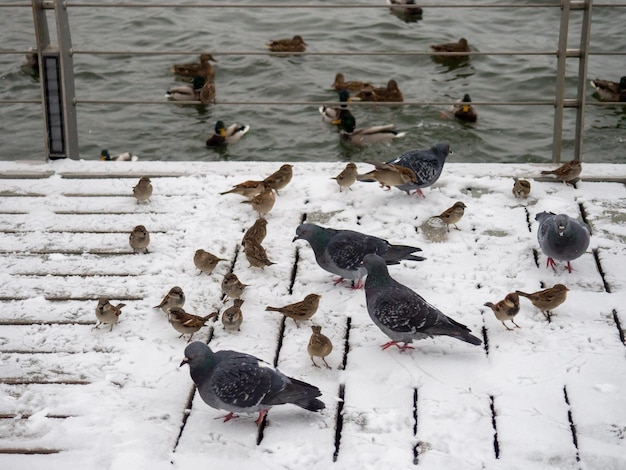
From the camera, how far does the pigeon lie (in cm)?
685

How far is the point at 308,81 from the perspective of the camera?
649 inches

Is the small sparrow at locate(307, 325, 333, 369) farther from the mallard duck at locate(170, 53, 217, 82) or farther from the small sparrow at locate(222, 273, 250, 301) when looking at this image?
the mallard duck at locate(170, 53, 217, 82)

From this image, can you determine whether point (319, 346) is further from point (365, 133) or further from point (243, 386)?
point (365, 133)

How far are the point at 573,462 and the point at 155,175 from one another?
12.8 ft

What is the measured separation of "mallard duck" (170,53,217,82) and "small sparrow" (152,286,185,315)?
11.0 metres

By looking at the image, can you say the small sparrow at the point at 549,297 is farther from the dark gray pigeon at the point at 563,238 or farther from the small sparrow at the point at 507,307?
the dark gray pigeon at the point at 563,238

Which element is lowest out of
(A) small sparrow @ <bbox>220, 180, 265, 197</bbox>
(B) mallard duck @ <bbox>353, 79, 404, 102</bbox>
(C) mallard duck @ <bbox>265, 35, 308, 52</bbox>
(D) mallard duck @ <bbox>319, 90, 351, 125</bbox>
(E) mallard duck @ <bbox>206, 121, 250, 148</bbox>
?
(E) mallard duck @ <bbox>206, 121, 250, 148</bbox>

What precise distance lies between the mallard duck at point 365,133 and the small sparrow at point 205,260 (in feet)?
28.1

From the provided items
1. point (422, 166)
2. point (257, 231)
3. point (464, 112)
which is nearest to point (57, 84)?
point (257, 231)

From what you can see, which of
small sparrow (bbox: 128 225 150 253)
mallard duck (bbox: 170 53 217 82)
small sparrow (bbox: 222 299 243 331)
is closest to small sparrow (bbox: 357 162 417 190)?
small sparrow (bbox: 128 225 150 253)

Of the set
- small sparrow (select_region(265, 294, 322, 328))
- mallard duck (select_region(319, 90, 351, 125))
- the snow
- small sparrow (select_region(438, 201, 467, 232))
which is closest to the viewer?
the snow

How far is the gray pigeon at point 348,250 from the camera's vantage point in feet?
19.3

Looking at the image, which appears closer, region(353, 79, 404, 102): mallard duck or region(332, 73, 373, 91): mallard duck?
region(353, 79, 404, 102): mallard duck

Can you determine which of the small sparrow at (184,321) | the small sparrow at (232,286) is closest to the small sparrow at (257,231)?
the small sparrow at (232,286)
